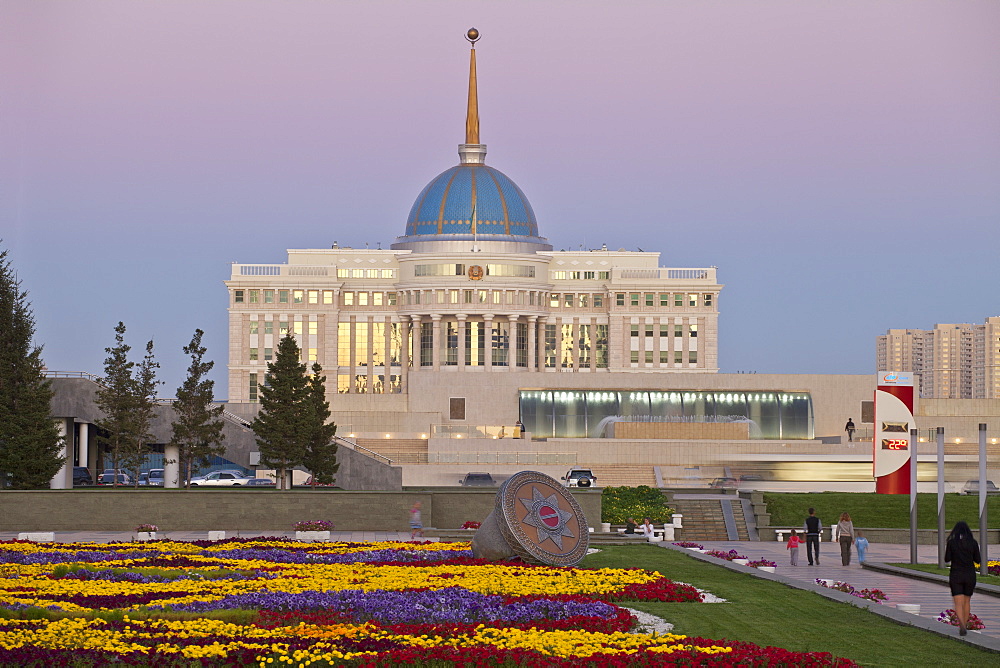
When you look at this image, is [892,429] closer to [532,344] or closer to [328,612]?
[328,612]

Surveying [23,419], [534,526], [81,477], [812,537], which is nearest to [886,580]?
[812,537]

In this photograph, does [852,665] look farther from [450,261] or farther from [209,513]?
[450,261]

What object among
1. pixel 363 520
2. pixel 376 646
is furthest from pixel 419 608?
pixel 363 520

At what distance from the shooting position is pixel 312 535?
39.4 metres

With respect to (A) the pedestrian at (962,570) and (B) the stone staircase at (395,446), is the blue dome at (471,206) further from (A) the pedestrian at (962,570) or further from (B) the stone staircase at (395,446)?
(A) the pedestrian at (962,570)

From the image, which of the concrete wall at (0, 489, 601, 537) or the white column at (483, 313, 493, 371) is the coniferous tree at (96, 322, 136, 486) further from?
the white column at (483, 313, 493, 371)

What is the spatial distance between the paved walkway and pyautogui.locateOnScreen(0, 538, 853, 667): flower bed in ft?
11.6

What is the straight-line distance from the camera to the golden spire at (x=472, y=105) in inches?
5187

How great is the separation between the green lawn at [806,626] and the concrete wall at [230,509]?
16.1m

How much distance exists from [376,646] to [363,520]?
26.5m

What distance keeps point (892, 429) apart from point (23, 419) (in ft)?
93.8

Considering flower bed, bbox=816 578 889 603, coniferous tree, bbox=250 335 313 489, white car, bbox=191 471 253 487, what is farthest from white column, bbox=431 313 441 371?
flower bed, bbox=816 578 889 603

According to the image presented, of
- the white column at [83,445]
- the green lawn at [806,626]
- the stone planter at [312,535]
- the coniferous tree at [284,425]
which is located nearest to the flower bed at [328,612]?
the green lawn at [806,626]

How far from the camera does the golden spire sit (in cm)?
13175
